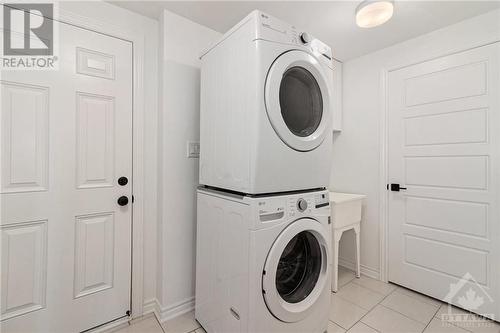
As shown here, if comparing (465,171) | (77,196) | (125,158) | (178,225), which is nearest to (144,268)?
→ (178,225)

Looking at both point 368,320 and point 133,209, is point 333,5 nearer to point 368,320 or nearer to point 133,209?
point 133,209

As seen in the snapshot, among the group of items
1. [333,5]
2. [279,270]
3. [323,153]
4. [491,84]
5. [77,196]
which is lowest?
[279,270]

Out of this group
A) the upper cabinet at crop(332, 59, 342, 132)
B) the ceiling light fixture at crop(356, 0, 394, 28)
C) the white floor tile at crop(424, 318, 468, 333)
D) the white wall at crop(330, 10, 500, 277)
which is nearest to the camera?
the ceiling light fixture at crop(356, 0, 394, 28)

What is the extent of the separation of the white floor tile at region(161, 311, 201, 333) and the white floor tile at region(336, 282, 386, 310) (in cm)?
124

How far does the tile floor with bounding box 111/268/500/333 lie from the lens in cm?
157

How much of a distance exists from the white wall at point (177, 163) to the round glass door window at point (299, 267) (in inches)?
30.3

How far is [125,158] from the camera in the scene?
5.38 feet

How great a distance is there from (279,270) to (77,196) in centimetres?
136

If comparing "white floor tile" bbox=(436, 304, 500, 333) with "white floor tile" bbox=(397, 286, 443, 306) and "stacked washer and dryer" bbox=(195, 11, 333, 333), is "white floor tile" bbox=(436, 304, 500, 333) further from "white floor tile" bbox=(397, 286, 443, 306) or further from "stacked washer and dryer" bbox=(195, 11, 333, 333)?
"stacked washer and dryer" bbox=(195, 11, 333, 333)

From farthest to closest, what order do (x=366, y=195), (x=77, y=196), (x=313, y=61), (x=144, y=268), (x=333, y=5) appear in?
1. (x=366, y=195)
2. (x=144, y=268)
3. (x=333, y=5)
4. (x=77, y=196)
5. (x=313, y=61)

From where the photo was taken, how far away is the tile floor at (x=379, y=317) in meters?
1.57

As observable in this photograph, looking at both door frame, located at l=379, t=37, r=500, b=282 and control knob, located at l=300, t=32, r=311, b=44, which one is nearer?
control knob, located at l=300, t=32, r=311, b=44

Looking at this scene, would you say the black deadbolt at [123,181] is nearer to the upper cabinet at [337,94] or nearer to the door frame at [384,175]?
the upper cabinet at [337,94]

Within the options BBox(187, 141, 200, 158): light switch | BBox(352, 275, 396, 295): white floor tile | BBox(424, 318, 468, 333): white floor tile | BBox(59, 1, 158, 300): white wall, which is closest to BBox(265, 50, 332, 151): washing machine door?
BBox(187, 141, 200, 158): light switch
